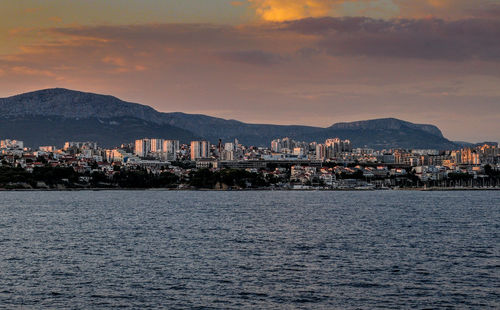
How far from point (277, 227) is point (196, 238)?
36.2 ft

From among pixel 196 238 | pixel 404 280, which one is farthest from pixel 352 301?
pixel 196 238

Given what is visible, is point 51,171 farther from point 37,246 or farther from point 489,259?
point 489,259

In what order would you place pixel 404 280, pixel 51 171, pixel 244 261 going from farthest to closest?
pixel 51 171 → pixel 244 261 → pixel 404 280

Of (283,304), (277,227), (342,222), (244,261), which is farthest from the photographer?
(342,222)

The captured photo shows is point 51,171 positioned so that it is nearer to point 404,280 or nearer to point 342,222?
point 342,222

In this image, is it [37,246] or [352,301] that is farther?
[37,246]

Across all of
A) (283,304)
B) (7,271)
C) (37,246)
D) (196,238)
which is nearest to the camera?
(283,304)

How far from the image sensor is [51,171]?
181250 mm

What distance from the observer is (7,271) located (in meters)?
32.9

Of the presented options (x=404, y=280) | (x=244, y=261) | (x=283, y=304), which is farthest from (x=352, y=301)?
(x=244, y=261)

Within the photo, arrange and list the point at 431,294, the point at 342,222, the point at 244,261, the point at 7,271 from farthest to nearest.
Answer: the point at 342,222 → the point at 244,261 → the point at 7,271 → the point at 431,294

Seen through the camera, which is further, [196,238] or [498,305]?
[196,238]

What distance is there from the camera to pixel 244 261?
36312 millimetres

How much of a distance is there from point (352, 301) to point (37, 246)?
24085 mm
